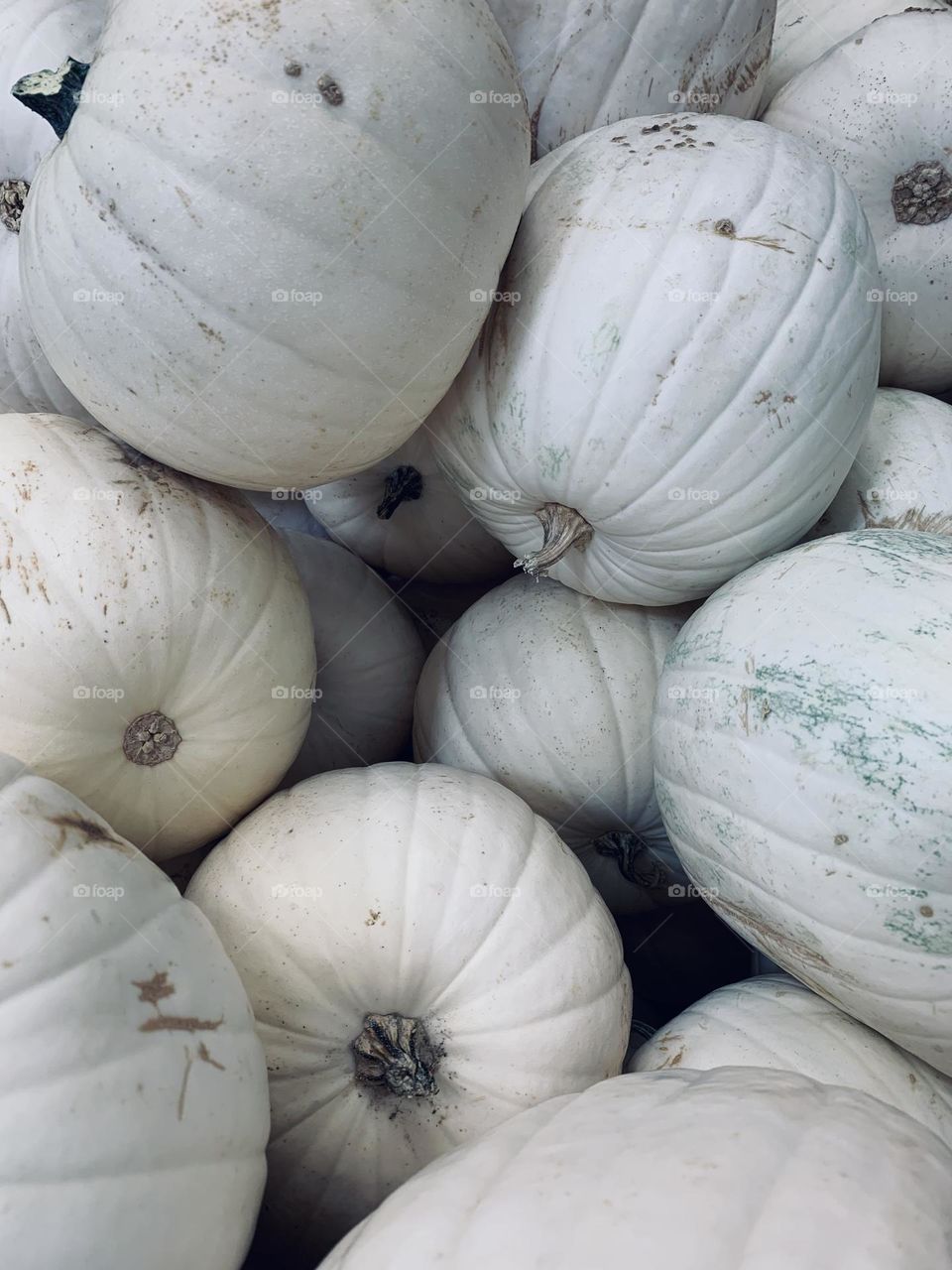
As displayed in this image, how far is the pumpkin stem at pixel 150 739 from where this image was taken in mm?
1032

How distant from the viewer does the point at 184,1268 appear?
74 centimetres

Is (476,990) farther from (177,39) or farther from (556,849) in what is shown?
(177,39)

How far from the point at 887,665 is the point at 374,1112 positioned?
626 millimetres

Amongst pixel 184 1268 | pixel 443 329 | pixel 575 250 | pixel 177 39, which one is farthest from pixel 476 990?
pixel 177 39

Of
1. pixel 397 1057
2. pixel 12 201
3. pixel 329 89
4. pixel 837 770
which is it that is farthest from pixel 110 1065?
pixel 12 201

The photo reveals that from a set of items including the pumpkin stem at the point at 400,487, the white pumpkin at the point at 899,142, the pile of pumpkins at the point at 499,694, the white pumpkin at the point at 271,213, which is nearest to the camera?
the pile of pumpkins at the point at 499,694

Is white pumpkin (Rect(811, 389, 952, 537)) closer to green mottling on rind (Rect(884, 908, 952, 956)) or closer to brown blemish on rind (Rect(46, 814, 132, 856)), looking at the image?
green mottling on rind (Rect(884, 908, 952, 956))

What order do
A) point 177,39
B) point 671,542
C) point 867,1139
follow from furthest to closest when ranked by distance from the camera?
point 671,542, point 177,39, point 867,1139

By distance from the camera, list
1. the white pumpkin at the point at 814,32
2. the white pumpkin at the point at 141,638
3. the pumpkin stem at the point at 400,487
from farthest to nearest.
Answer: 1. the white pumpkin at the point at 814,32
2. the pumpkin stem at the point at 400,487
3. the white pumpkin at the point at 141,638

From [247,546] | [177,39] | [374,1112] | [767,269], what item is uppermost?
[177,39]

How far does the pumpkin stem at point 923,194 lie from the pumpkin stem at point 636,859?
90 cm

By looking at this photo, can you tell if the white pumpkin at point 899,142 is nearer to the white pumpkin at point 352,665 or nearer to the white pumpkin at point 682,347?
the white pumpkin at point 682,347

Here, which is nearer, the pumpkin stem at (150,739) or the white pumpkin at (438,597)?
the pumpkin stem at (150,739)

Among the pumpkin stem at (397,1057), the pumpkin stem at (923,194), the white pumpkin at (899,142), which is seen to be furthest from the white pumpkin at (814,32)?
the pumpkin stem at (397,1057)
